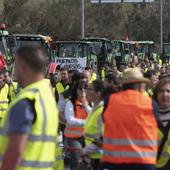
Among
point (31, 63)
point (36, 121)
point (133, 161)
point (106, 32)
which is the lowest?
point (133, 161)

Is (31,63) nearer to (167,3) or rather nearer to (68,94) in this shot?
(68,94)

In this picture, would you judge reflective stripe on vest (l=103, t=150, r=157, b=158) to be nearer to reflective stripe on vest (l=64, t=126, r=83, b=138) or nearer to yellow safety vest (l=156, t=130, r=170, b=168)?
yellow safety vest (l=156, t=130, r=170, b=168)

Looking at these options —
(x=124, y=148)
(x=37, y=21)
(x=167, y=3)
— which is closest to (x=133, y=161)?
(x=124, y=148)

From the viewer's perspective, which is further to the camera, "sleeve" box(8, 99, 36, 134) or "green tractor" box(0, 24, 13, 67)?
"green tractor" box(0, 24, 13, 67)

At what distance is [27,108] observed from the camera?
4.87 metres

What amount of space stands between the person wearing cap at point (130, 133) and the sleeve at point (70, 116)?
10.1 feet

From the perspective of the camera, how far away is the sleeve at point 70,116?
9352mm

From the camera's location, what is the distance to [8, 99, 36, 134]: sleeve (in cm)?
480

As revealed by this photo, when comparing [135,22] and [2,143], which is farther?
[135,22]

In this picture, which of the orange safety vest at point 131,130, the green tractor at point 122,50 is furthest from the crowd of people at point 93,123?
the green tractor at point 122,50

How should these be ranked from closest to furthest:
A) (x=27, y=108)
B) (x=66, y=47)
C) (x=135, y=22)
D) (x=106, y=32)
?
1. (x=27, y=108)
2. (x=66, y=47)
3. (x=106, y=32)
4. (x=135, y=22)

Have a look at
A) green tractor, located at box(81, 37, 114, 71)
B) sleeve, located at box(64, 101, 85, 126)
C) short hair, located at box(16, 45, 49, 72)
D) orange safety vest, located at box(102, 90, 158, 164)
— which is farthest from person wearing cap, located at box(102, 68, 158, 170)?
green tractor, located at box(81, 37, 114, 71)

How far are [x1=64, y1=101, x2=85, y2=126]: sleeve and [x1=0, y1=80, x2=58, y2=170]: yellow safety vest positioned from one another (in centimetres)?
419

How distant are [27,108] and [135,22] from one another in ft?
209
